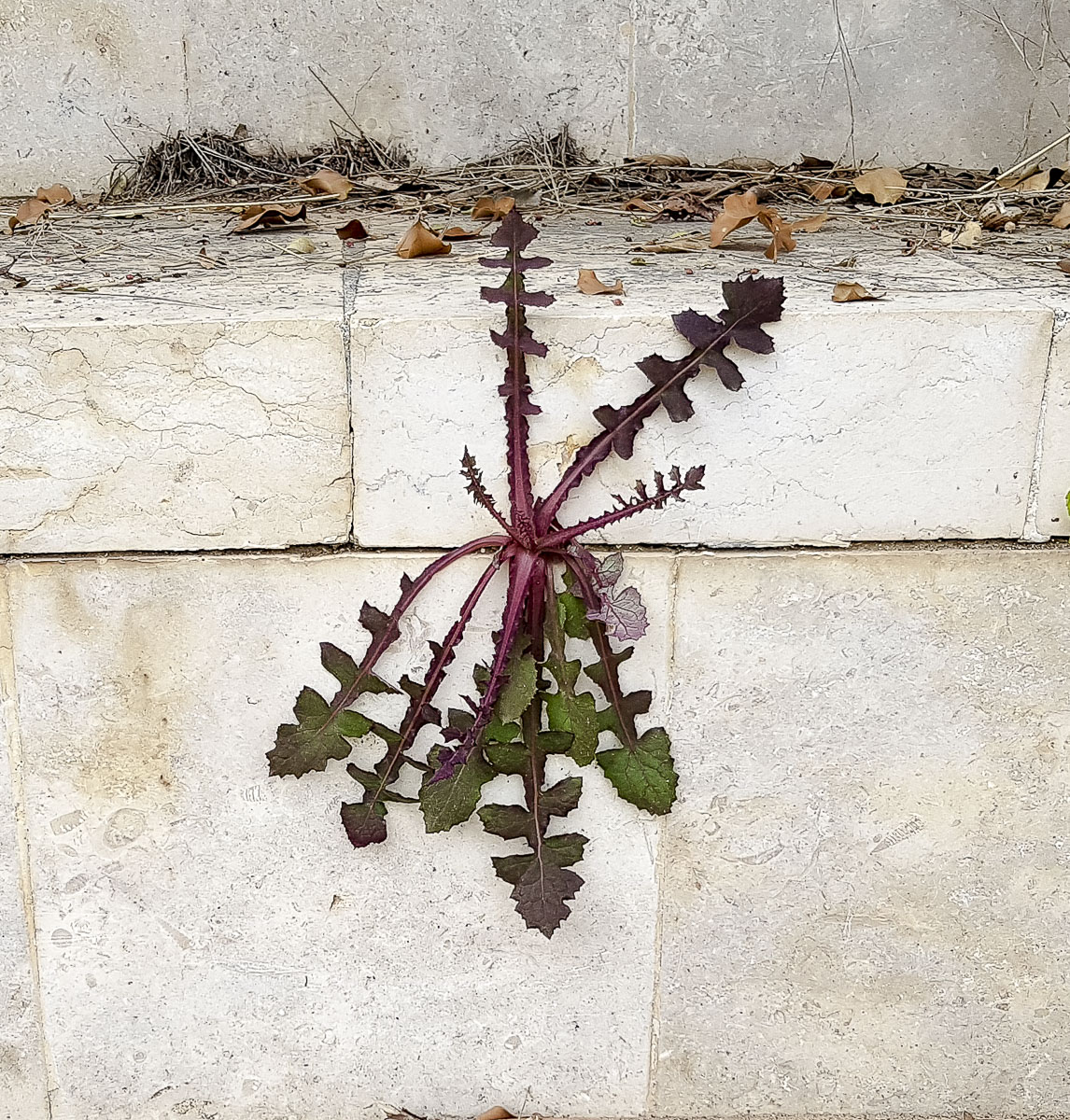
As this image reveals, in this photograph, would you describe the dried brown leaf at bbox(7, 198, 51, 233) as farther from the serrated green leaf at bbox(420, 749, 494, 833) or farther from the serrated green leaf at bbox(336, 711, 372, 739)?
the serrated green leaf at bbox(420, 749, 494, 833)

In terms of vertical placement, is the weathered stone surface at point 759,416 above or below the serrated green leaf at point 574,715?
above

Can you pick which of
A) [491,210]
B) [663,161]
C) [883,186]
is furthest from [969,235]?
[491,210]

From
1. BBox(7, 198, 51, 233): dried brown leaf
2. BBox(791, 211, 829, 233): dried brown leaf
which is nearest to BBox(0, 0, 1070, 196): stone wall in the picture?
BBox(7, 198, 51, 233): dried brown leaf

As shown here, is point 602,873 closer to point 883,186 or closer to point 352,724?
point 352,724

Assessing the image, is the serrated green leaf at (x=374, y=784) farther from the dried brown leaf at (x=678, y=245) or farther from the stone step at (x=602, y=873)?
the dried brown leaf at (x=678, y=245)

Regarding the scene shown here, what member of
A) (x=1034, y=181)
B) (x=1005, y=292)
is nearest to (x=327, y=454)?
(x=1005, y=292)

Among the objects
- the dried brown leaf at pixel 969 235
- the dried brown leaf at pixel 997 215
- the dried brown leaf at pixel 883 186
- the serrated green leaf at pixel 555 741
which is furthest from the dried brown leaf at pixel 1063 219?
the serrated green leaf at pixel 555 741

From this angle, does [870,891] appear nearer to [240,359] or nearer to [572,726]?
[572,726]
